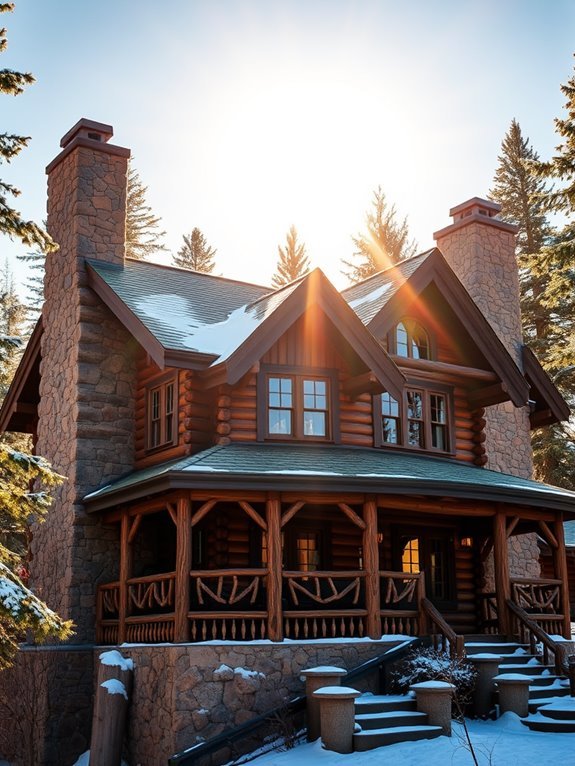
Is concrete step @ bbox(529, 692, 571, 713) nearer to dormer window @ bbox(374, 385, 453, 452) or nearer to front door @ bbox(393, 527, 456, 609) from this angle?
front door @ bbox(393, 527, 456, 609)

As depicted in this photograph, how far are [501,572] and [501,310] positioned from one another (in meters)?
9.86

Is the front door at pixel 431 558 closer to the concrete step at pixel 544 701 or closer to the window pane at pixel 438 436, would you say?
the window pane at pixel 438 436

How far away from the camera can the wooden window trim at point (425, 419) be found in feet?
68.6

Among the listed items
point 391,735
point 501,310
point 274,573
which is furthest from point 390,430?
point 391,735

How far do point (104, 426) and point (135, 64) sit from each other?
7.58 meters

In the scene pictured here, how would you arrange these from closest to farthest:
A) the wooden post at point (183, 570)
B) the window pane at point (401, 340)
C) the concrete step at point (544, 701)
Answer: the concrete step at point (544, 701)
the wooden post at point (183, 570)
the window pane at point (401, 340)

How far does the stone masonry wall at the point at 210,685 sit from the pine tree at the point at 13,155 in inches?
269

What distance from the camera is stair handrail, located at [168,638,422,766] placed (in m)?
14.6

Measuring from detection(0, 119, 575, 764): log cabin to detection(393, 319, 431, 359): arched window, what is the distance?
54mm

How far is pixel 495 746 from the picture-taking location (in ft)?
44.9

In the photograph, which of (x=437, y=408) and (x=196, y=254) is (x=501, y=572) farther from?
(x=196, y=254)

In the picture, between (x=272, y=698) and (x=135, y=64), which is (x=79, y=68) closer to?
(x=135, y=64)

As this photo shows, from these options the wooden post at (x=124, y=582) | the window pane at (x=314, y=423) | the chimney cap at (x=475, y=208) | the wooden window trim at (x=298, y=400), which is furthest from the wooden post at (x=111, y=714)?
the chimney cap at (x=475, y=208)

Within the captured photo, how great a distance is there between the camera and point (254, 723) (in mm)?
15008
